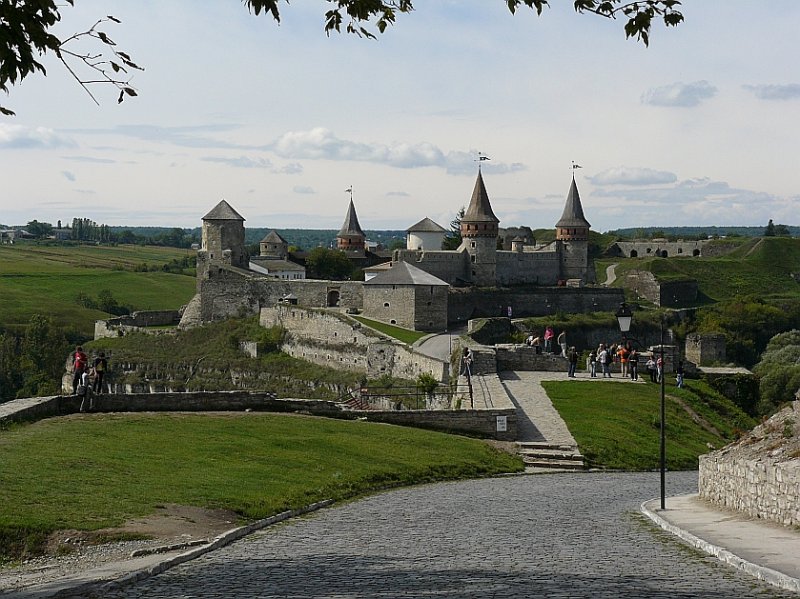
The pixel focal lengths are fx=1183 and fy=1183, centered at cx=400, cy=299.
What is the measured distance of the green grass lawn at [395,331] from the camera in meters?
51.6

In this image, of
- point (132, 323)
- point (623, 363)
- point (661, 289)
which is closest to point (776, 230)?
point (661, 289)

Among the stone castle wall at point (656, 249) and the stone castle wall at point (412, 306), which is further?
the stone castle wall at point (656, 249)

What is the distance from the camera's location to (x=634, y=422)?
26.5 m

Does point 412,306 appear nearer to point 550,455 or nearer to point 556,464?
point 550,455

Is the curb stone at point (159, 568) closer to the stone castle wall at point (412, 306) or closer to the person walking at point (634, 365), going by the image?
the person walking at point (634, 365)

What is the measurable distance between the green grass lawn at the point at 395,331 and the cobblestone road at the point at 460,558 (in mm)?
34305

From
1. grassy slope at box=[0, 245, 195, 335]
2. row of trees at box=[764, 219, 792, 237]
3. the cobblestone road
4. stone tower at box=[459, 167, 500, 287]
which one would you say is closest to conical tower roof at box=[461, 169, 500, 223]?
stone tower at box=[459, 167, 500, 287]

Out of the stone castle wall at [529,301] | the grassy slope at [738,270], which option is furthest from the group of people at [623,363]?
the grassy slope at [738,270]

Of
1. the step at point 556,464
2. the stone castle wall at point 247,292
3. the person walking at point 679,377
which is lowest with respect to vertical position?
the step at point 556,464

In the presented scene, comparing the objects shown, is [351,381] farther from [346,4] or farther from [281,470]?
[346,4]

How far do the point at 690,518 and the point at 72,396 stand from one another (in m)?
12.5

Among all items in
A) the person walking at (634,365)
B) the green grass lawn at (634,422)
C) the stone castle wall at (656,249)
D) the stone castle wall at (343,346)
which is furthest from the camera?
the stone castle wall at (656,249)

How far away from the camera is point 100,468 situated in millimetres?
15695

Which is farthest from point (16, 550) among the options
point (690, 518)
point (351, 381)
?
point (351, 381)
